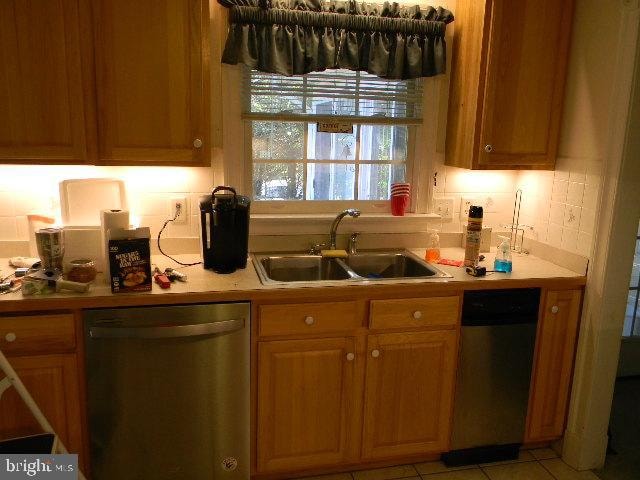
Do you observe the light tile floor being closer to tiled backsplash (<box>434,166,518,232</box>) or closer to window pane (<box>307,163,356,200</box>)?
tiled backsplash (<box>434,166,518,232</box>)

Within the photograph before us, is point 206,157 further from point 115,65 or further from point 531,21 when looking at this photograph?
point 531,21

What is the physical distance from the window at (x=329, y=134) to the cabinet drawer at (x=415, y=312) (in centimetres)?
75

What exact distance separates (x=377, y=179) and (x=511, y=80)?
79 centimetres

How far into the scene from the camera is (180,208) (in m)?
2.60

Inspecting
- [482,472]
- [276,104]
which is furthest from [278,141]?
[482,472]

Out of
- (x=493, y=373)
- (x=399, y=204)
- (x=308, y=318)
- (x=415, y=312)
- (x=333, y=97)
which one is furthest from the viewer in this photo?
(x=399, y=204)

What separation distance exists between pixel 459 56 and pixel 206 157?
1317 mm

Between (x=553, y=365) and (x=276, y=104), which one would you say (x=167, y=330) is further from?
(x=553, y=365)

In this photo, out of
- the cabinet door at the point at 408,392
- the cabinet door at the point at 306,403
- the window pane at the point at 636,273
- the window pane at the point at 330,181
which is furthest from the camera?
the window pane at the point at 636,273

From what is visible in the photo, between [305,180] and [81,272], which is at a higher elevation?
[305,180]

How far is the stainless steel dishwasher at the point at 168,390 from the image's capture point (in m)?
2.06

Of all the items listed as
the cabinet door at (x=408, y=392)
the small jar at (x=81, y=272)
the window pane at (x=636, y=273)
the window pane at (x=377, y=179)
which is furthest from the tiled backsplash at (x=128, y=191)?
the window pane at (x=636, y=273)

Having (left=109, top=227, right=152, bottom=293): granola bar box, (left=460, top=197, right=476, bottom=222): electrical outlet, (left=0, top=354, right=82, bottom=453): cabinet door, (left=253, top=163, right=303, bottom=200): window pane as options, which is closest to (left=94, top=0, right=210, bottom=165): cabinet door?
(left=109, top=227, right=152, bottom=293): granola bar box

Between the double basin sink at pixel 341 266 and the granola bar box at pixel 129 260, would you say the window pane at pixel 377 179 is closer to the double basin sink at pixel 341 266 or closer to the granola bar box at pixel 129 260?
the double basin sink at pixel 341 266
